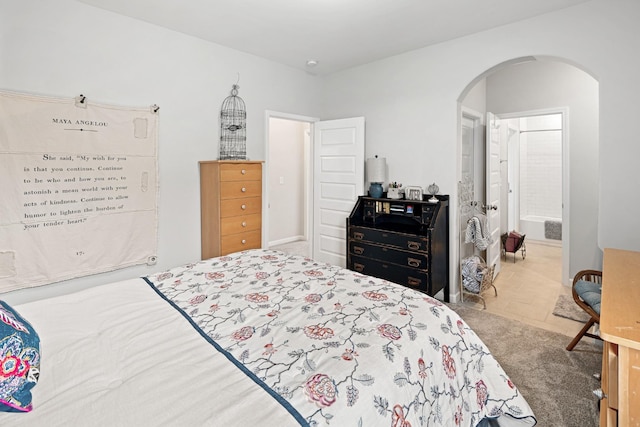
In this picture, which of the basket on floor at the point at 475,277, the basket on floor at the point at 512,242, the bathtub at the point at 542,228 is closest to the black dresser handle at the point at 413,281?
the basket on floor at the point at 475,277

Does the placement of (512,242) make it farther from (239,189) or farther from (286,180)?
(239,189)

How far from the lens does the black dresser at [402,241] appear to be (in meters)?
3.22

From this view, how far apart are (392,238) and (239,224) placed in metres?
1.55

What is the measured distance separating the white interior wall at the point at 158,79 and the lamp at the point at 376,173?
4.28 feet

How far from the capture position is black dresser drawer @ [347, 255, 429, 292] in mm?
3230

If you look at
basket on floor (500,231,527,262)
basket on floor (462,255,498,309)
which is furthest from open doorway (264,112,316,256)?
basket on floor (500,231,527,262)

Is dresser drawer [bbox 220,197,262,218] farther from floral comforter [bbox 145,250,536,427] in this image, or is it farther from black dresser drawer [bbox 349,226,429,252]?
floral comforter [bbox 145,250,536,427]

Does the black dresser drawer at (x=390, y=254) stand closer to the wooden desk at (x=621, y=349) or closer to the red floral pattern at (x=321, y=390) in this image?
the wooden desk at (x=621, y=349)

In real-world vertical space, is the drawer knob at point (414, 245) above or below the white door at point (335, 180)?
below

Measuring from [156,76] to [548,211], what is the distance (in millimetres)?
6937

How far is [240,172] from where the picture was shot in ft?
10.8

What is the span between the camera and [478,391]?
58.5 inches

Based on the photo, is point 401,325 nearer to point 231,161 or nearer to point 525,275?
point 231,161

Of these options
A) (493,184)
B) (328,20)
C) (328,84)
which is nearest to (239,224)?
(328,20)
